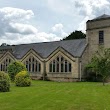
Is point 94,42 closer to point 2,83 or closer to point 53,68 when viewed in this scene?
point 53,68

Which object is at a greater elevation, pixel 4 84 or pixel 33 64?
pixel 33 64

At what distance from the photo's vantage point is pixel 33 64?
57.4m

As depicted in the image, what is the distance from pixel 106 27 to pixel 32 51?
1527 centimetres

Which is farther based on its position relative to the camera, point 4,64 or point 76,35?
point 76,35

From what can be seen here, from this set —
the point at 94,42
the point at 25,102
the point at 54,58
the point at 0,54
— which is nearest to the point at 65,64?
the point at 54,58

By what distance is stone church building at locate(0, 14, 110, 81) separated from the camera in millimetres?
50500

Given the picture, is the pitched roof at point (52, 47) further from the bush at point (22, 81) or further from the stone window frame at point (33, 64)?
the bush at point (22, 81)

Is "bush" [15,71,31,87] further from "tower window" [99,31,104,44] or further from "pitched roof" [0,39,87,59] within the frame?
"tower window" [99,31,104,44]

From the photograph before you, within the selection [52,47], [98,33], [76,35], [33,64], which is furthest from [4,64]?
[76,35]

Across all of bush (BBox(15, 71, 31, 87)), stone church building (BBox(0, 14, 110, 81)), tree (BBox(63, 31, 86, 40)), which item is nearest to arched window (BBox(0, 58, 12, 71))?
stone church building (BBox(0, 14, 110, 81))

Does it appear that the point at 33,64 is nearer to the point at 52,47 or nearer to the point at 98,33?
the point at 52,47

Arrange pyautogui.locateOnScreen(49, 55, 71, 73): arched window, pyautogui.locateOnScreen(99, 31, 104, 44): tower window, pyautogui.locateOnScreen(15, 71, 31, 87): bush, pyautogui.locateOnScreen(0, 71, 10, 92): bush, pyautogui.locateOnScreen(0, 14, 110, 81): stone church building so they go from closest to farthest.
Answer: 1. pyautogui.locateOnScreen(0, 71, 10, 92): bush
2. pyautogui.locateOnScreen(15, 71, 31, 87): bush
3. pyautogui.locateOnScreen(0, 14, 110, 81): stone church building
4. pyautogui.locateOnScreen(49, 55, 71, 73): arched window
5. pyautogui.locateOnScreen(99, 31, 104, 44): tower window

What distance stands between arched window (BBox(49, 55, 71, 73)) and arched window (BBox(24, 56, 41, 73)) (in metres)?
3.17

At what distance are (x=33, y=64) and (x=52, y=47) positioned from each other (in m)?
5.10
